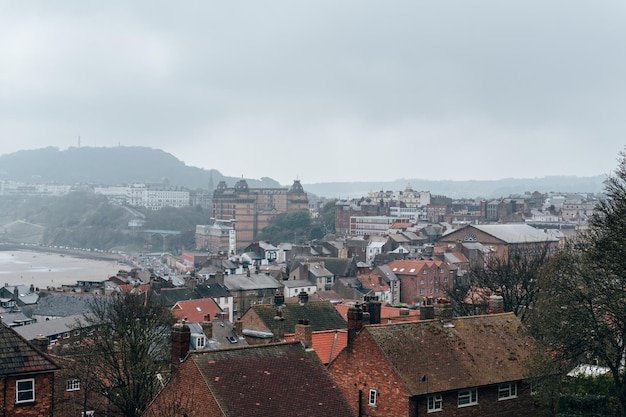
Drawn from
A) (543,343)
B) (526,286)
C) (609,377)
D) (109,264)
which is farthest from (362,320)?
(109,264)

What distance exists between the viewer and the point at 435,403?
28.5 m

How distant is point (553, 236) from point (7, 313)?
9232cm

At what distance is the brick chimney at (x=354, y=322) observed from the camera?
30.1m

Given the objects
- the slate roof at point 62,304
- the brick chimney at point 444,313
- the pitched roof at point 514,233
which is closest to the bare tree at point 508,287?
the brick chimney at point 444,313

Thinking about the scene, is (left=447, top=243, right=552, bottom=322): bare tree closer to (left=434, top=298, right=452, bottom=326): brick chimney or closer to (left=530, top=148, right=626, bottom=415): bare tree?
(left=530, top=148, right=626, bottom=415): bare tree

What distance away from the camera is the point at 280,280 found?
94000 mm

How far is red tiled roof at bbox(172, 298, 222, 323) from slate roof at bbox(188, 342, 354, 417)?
36.0 metres

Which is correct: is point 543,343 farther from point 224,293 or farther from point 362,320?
point 224,293

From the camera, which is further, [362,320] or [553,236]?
[553,236]

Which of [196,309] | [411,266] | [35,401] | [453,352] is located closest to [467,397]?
[453,352]

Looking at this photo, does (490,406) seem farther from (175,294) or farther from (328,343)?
(175,294)

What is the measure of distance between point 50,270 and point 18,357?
147 m

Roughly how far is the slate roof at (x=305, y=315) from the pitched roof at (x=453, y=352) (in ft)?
42.8

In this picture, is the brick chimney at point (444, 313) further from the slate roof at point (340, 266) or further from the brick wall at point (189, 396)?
the slate roof at point (340, 266)
